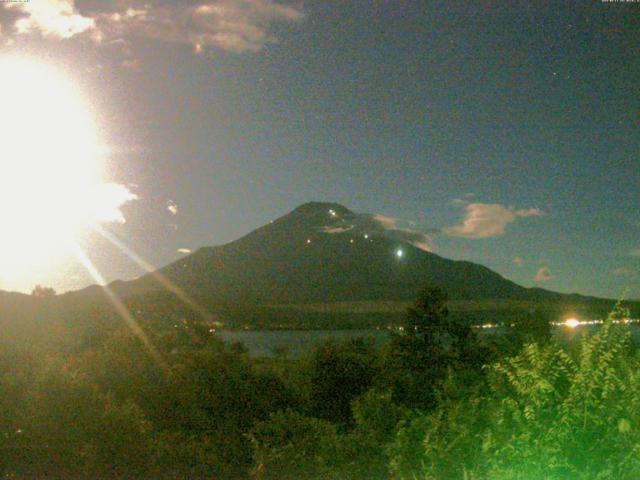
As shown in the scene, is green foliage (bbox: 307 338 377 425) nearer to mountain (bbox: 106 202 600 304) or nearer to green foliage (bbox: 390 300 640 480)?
green foliage (bbox: 390 300 640 480)

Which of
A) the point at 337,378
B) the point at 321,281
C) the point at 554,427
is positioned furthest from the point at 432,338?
the point at 321,281

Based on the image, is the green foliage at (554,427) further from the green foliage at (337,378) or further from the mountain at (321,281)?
the mountain at (321,281)

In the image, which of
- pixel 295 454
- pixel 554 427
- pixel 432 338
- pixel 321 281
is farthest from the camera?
pixel 321 281

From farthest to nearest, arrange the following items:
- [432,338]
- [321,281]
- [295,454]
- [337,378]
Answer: [321,281], [432,338], [337,378], [295,454]

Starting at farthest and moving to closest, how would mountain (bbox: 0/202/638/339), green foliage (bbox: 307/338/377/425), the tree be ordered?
mountain (bbox: 0/202/638/339)
the tree
green foliage (bbox: 307/338/377/425)

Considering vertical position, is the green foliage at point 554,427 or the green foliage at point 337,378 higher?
the green foliage at point 554,427

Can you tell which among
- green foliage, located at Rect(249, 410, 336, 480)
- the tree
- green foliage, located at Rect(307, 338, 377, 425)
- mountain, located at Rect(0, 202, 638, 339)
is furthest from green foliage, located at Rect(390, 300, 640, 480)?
mountain, located at Rect(0, 202, 638, 339)

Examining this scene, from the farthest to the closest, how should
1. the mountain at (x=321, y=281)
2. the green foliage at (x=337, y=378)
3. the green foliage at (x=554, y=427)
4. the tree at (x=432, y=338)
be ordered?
the mountain at (x=321, y=281), the tree at (x=432, y=338), the green foliage at (x=337, y=378), the green foliage at (x=554, y=427)

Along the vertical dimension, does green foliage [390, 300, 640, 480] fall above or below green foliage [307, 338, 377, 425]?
above

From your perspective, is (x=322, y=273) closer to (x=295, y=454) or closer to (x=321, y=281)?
(x=321, y=281)

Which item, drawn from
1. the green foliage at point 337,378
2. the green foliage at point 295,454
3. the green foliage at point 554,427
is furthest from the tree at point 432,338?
the green foliage at point 554,427

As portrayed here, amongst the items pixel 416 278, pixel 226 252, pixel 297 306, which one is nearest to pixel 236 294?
pixel 297 306

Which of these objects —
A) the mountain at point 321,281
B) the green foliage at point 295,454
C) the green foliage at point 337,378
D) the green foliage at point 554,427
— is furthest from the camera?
the mountain at point 321,281

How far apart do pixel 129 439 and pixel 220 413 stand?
6.52 metres
